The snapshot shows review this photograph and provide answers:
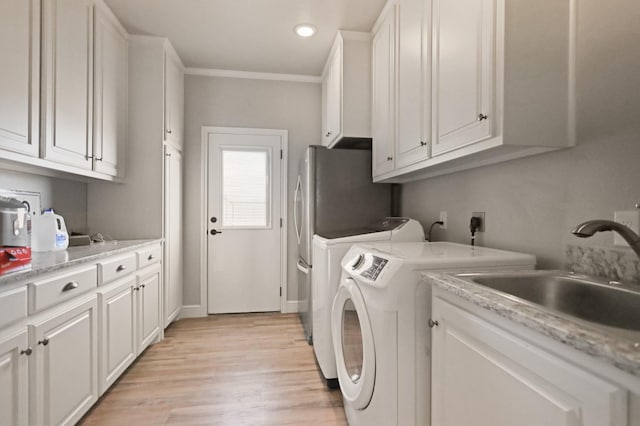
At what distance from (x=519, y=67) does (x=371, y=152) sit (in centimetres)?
151

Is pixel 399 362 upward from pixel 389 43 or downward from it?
downward

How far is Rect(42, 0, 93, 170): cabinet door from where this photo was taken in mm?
1639

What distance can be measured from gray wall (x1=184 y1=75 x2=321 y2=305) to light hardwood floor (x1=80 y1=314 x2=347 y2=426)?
77 centimetres

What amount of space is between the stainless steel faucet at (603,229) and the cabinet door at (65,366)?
6.14 ft

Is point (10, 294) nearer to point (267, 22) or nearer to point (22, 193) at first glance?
point (22, 193)

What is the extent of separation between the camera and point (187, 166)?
10.6 feet

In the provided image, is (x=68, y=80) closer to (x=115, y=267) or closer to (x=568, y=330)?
(x=115, y=267)

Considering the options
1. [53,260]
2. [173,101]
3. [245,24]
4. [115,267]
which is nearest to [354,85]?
[245,24]

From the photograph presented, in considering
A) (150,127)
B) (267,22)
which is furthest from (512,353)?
(150,127)

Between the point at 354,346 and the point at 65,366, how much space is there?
1.31 meters

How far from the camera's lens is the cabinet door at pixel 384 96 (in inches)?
82.2

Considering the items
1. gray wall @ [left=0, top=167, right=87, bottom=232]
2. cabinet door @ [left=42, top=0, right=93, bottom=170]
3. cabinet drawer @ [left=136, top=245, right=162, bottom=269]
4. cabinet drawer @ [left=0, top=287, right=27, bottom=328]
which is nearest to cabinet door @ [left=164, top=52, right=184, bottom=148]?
cabinet door @ [left=42, top=0, right=93, bottom=170]

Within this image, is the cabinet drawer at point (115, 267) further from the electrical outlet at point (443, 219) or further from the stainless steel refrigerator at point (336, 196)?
the electrical outlet at point (443, 219)

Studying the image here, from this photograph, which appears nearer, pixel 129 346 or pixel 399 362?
pixel 399 362
